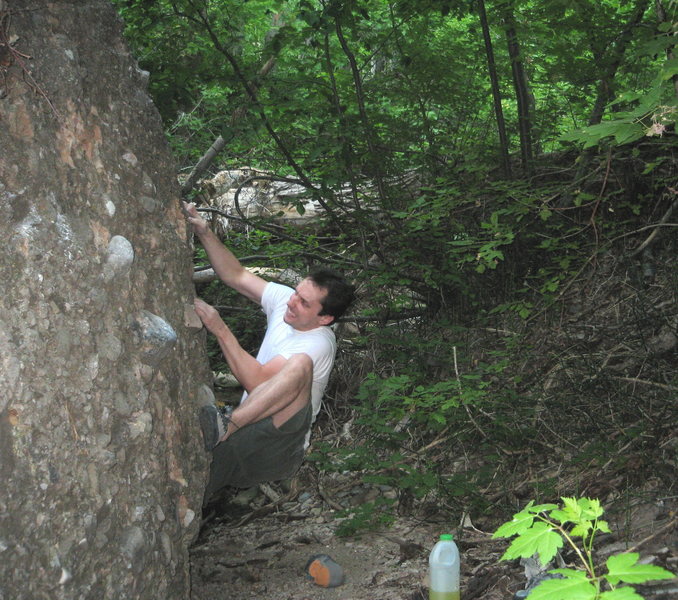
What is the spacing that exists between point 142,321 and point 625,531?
251cm

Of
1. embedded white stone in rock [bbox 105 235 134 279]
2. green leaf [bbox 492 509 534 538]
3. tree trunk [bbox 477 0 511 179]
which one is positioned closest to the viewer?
green leaf [bbox 492 509 534 538]

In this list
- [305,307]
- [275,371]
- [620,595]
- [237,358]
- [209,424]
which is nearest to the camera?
[620,595]

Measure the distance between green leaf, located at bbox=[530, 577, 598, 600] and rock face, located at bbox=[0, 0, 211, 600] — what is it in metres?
1.34

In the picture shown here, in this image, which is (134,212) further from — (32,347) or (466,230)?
(466,230)

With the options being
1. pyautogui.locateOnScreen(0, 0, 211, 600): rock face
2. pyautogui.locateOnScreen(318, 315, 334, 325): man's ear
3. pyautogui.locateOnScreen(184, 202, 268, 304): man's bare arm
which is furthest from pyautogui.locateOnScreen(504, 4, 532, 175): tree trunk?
pyautogui.locateOnScreen(0, 0, 211, 600): rock face

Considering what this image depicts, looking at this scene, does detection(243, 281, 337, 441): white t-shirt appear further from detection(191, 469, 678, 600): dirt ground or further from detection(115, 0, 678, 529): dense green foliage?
detection(191, 469, 678, 600): dirt ground

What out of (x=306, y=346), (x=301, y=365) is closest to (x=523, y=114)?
(x=306, y=346)

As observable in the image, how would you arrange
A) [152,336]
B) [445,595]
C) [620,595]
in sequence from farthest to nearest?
[445,595] < [152,336] < [620,595]

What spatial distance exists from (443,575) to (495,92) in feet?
13.9

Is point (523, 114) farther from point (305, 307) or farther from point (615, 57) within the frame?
point (305, 307)

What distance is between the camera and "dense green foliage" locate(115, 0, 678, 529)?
5348mm

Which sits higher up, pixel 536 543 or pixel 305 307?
pixel 305 307

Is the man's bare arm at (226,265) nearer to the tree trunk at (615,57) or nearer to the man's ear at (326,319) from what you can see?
the man's ear at (326,319)

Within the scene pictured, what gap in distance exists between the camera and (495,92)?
658cm
